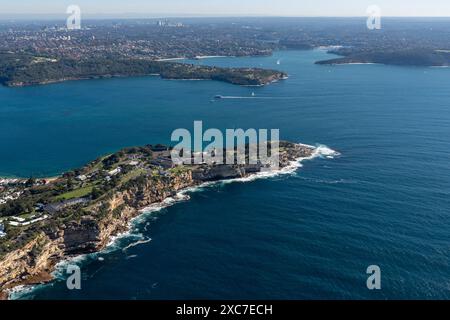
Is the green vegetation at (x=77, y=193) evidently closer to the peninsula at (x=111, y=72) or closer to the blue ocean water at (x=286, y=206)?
the blue ocean water at (x=286, y=206)

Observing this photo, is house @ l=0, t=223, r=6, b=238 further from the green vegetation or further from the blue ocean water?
the green vegetation

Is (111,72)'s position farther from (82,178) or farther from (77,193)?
(77,193)

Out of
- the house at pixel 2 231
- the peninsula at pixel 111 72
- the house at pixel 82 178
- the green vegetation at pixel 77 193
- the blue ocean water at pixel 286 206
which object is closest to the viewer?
the blue ocean water at pixel 286 206

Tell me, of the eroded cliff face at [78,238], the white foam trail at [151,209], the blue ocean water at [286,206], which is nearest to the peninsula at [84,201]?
the eroded cliff face at [78,238]

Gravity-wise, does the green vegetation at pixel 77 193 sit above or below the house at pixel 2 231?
above

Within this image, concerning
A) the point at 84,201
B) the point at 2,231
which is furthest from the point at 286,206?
the point at 2,231

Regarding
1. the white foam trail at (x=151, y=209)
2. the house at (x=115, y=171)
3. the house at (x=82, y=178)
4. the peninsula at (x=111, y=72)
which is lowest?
the white foam trail at (x=151, y=209)

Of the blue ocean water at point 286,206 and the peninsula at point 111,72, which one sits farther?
the peninsula at point 111,72

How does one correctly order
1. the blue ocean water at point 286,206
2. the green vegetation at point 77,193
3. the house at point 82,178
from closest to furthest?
the blue ocean water at point 286,206 < the green vegetation at point 77,193 < the house at point 82,178

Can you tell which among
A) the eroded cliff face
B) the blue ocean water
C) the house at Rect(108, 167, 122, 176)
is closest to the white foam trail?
the blue ocean water
